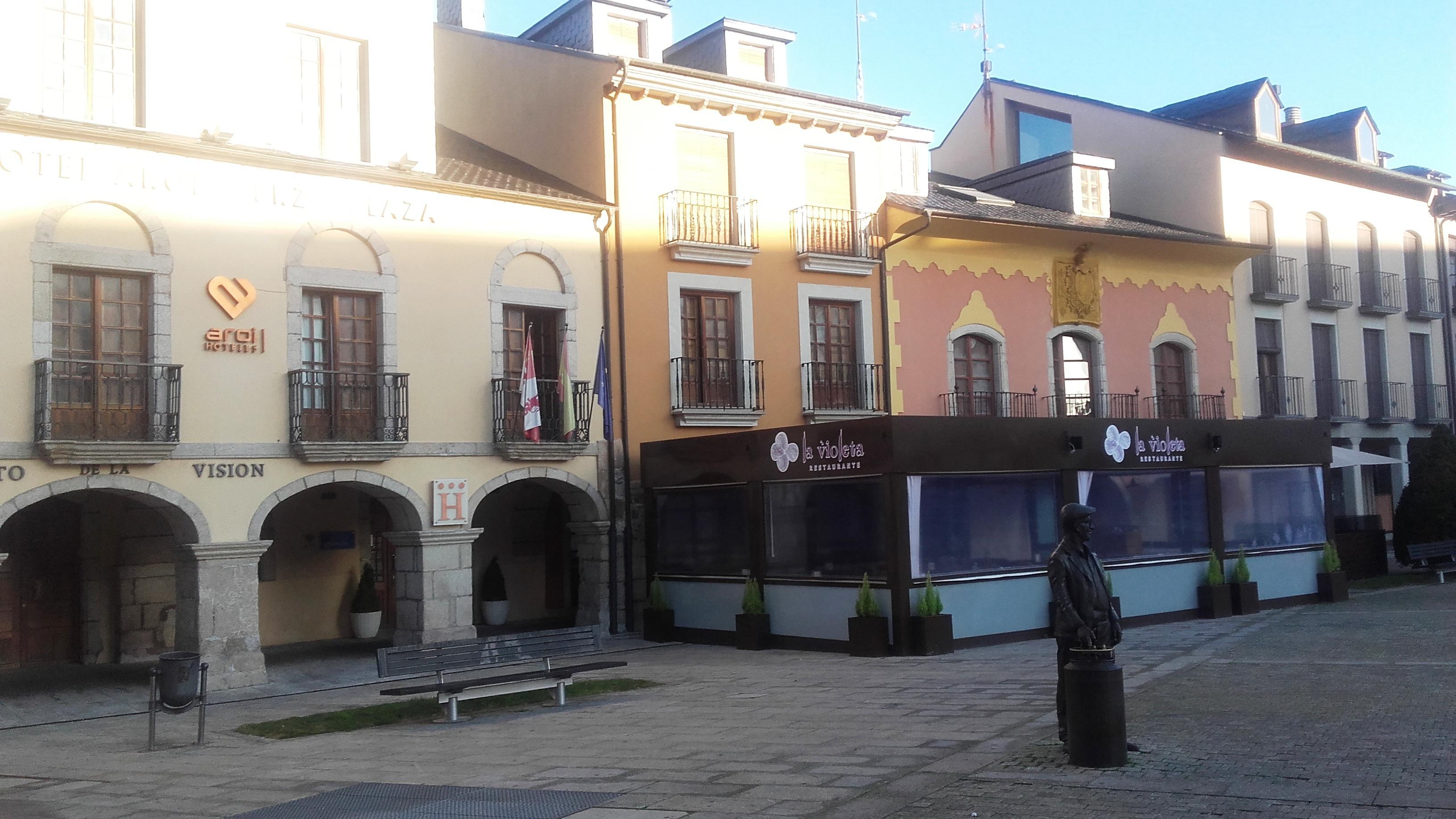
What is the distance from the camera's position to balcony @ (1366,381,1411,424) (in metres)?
31.6

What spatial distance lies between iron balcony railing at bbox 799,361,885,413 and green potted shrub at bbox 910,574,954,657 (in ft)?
22.1

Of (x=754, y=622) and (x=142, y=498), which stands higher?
(x=142, y=498)

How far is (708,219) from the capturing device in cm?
2147

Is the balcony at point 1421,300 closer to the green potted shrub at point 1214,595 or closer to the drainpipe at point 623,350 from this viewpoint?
the green potted shrub at point 1214,595

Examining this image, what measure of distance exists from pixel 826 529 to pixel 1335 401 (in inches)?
738

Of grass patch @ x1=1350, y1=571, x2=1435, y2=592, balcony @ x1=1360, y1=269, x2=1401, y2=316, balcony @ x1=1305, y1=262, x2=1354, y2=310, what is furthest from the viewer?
balcony @ x1=1360, y1=269, x2=1401, y2=316

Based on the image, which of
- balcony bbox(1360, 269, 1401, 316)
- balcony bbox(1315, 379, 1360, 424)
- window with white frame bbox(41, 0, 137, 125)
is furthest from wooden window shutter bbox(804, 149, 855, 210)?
balcony bbox(1360, 269, 1401, 316)

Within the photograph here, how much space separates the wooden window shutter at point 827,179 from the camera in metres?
23.0

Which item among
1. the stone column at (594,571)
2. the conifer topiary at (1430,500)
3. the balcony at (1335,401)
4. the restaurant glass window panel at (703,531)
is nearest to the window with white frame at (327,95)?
the stone column at (594,571)

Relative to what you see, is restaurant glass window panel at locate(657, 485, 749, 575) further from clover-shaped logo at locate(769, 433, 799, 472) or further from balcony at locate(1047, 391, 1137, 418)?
balcony at locate(1047, 391, 1137, 418)

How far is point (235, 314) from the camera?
16469mm

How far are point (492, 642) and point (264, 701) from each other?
3.37 metres

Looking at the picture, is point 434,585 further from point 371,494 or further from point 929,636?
point 929,636

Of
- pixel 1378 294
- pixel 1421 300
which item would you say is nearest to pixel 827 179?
pixel 1378 294
